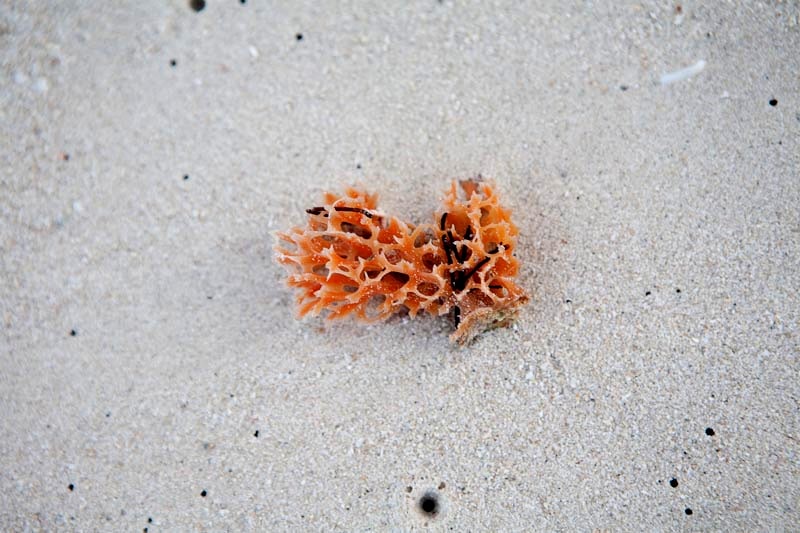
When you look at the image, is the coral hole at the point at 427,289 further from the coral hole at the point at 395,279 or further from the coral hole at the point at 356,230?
the coral hole at the point at 356,230

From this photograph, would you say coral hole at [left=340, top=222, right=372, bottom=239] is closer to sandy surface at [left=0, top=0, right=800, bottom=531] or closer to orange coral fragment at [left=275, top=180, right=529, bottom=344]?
orange coral fragment at [left=275, top=180, right=529, bottom=344]

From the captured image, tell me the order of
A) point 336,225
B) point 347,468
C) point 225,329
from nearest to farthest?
point 336,225 < point 347,468 < point 225,329

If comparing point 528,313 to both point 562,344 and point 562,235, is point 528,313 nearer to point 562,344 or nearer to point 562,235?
point 562,344

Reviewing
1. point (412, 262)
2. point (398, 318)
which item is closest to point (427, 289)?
point (412, 262)

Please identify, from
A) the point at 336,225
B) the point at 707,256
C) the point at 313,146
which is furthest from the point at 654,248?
the point at 313,146

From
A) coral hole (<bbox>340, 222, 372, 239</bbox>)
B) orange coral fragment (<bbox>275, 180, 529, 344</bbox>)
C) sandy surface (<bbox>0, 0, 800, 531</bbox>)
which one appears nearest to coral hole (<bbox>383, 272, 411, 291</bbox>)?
orange coral fragment (<bbox>275, 180, 529, 344</bbox>)
